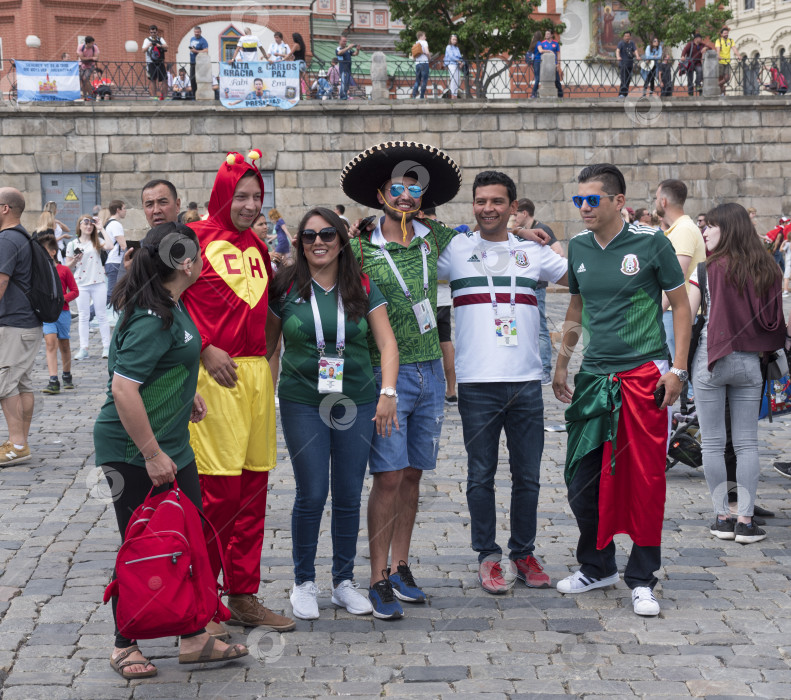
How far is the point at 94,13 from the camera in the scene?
34781 millimetres

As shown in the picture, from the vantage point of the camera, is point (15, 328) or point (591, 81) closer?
point (15, 328)

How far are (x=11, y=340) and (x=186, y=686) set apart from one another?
4740 millimetres

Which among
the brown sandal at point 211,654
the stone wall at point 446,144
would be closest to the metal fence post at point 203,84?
the stone wall at point 446,144

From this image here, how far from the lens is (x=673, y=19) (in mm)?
35406

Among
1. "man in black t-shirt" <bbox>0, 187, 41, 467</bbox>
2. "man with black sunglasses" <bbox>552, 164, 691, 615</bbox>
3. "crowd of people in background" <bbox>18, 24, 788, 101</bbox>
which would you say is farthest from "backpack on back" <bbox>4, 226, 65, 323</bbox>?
"crowd of people in background" <bbox>18, 24, 788, 101</bbox>

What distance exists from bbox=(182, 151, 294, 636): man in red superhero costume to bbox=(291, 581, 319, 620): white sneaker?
5.2 inches

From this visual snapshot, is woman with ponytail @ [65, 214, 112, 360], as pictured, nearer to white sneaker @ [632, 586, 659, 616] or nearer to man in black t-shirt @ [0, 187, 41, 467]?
man in black t-shirt @ [0, 187, 41, 467]

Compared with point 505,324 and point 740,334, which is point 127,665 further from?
point 740,334

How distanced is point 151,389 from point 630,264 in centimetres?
238

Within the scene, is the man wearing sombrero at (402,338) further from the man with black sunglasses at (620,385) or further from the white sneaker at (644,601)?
the white sneaker at (644,601)

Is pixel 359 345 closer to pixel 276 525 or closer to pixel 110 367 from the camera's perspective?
pixel 110 367

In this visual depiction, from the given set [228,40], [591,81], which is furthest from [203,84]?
[228,40]

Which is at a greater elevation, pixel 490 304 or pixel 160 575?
pixel 490 304

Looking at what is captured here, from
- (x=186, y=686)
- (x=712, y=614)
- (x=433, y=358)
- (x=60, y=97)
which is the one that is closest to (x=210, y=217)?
(x=433, y=358)
